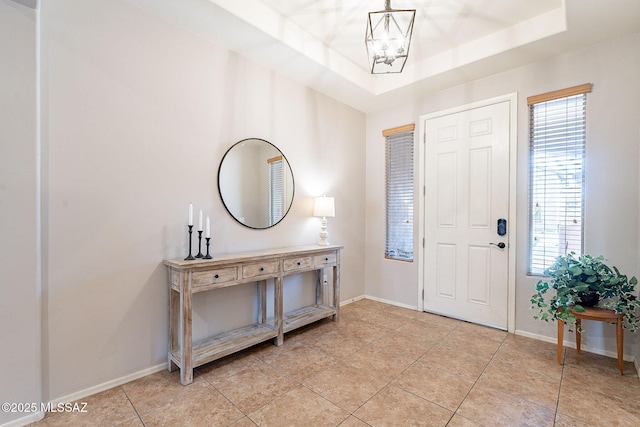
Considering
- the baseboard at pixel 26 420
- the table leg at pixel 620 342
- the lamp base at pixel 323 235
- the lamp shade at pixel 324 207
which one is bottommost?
the baseboard at pixel 26 420

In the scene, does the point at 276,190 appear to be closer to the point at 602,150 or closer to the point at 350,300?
the point at 350,300

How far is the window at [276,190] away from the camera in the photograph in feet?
10.0

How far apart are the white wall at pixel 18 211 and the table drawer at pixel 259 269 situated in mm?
1270

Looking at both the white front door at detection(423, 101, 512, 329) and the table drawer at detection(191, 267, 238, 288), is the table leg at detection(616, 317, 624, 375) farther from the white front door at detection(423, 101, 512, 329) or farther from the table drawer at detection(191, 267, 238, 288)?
the table drawer at detection(191, 267, 238, 288)

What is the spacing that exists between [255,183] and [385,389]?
81.7 inches

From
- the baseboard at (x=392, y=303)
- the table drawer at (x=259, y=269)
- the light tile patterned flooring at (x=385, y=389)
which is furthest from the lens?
the baseboard at (x=392, y=303)

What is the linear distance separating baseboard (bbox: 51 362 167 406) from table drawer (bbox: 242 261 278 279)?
0.93 m

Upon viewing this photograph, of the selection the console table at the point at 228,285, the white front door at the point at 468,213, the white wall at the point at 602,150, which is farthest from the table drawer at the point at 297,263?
the white wall at the point at 602,150

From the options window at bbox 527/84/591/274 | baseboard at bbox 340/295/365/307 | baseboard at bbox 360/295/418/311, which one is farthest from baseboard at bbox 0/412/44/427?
window at bbox 527/84/591/274

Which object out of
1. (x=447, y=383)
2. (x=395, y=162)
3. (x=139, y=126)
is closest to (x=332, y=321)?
(x=447, y=383)

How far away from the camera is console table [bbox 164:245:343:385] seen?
6.81 feet

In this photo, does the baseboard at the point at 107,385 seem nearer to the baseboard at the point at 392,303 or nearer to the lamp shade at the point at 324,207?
the lamp shade at the point at 324,207

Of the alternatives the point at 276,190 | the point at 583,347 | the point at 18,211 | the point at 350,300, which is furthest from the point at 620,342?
the point at 18,211

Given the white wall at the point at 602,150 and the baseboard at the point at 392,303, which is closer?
the white wall at the point at 602,150
